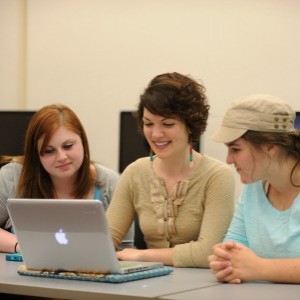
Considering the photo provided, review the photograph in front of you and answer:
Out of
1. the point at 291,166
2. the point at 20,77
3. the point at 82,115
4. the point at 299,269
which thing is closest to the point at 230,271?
the point at 299,269

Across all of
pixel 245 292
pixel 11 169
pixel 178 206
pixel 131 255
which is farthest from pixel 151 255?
pixel 11 169

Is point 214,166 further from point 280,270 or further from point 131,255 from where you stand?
point 280,270

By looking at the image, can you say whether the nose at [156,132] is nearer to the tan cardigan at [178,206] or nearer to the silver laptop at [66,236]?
the tan cardigan at [178,206]

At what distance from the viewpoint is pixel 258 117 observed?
219 centimetres

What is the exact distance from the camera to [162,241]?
9.16ft

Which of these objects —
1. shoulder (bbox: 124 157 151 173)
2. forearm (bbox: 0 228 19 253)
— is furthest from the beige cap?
forearm (bbox: 0 228 19 253)

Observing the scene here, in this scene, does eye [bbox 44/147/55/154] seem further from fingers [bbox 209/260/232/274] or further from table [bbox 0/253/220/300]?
fingers [bbox 209/260/232/274]

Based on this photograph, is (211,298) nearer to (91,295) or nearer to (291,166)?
(91,295)

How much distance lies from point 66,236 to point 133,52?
118 inches

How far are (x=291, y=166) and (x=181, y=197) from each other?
62cm

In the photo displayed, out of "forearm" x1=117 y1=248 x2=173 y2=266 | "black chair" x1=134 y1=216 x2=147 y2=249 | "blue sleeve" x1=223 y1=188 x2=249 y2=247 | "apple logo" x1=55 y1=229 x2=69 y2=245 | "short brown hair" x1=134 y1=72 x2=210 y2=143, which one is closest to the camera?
"apple logo" x1=55 y1=229 x2=69 y2=245

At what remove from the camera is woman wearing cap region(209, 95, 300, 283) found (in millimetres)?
2113

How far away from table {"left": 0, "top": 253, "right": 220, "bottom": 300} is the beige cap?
444 mm

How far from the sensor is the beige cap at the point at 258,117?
2.19m
